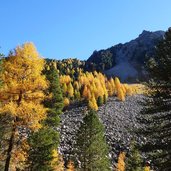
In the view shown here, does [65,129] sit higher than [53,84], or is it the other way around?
[65,129]

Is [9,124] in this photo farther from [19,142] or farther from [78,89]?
[78,89]

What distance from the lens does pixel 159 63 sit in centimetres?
2158

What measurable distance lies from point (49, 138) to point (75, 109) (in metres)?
103

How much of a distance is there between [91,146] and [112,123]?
73.5 m

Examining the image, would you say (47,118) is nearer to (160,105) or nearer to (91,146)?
(91,146)

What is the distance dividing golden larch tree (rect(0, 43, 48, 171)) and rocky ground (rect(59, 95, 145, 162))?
5576 centimetres

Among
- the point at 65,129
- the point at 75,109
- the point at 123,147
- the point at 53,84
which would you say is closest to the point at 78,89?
the point at 75,109

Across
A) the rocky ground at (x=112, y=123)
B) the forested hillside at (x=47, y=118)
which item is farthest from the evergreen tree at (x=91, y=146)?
the rocky ground at (x=112, y=123)

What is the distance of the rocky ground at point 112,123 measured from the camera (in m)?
89.5

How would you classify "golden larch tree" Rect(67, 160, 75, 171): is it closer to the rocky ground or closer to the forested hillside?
the forested hillside

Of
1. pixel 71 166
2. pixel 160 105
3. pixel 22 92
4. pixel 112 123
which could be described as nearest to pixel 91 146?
pixel 71 166

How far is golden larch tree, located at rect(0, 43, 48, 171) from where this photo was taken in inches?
902

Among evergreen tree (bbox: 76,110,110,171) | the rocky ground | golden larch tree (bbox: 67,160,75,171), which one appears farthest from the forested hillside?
the rocky ground

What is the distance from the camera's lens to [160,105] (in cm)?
2056
